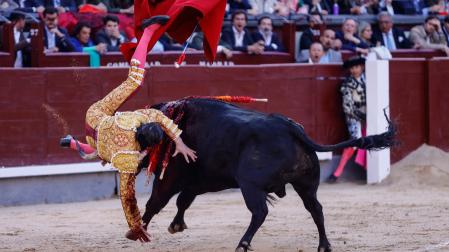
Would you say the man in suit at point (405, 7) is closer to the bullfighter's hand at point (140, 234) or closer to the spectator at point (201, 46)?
the spectator at point (201, 46)

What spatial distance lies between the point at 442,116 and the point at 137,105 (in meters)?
3.49

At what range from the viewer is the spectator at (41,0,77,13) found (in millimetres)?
11241

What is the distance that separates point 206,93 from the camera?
422 inches

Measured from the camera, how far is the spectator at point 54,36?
1052 cm

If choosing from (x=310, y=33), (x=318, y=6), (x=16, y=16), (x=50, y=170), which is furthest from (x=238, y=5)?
(x=50, y=170)

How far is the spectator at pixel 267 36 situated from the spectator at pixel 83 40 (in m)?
1.96

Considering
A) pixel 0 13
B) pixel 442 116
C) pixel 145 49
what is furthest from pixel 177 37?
pixel 442 116

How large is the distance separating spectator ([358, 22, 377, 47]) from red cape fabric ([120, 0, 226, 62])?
5710 millimetres

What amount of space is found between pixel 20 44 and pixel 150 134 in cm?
414

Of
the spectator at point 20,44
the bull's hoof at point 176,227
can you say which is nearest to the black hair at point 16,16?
the spectator at point 20,44

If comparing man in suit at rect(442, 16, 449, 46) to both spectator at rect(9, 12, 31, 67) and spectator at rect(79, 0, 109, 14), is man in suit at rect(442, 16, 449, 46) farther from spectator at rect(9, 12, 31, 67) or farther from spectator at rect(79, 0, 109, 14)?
spectator at rect(9, 12, 31, 67)

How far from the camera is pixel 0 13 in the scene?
34.8ft

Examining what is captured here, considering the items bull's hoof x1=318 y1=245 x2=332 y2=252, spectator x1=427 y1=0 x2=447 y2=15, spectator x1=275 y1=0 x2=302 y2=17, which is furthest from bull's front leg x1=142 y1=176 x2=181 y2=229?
spectator x1=427 y1=0 x2=447 y2=15

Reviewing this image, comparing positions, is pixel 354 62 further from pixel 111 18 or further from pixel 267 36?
pixel 111 18
